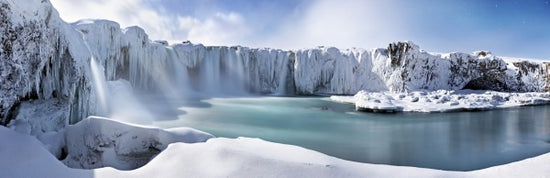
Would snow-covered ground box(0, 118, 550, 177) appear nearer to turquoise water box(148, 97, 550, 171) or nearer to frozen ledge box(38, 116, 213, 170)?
frozen ledge box(38, 116, 213, 170)

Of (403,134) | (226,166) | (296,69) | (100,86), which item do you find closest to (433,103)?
(403,134)

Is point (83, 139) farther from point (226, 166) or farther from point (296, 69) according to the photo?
point (296, 69)

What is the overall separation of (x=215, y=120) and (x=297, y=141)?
3.96 m

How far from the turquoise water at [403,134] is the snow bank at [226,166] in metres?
2.95

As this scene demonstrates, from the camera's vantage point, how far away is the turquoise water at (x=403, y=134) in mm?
6441

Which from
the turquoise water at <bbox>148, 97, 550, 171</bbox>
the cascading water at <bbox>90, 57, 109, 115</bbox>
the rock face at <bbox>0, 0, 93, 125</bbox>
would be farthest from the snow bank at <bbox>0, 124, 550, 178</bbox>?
the cascading water at <bbox>90, 57, 109, 115</bbox>

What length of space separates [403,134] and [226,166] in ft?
23.0

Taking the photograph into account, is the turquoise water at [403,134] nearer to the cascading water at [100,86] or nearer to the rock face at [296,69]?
the cascading water at [100,86]

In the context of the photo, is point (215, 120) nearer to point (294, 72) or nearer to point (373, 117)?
point (373, 117)

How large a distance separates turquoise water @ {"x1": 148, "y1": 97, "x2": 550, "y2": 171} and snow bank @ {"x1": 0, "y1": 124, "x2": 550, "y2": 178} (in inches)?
116

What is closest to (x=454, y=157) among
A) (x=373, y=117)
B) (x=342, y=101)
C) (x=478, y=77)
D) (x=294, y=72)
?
(x=373, y=117)

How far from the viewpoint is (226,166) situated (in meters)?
3.05

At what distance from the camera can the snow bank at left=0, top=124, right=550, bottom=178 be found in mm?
2945

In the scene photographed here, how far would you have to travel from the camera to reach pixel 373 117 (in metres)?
12.4
